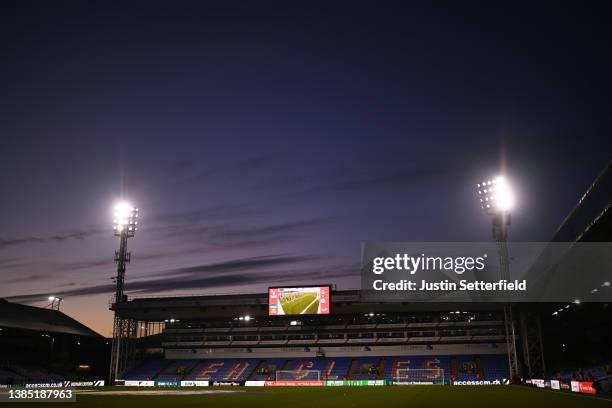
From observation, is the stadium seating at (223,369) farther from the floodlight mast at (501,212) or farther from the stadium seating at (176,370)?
the floodlight mast at (501,212)

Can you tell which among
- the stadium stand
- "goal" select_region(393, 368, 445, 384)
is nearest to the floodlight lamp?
"goal" select_region(393, 368, 445, 384)

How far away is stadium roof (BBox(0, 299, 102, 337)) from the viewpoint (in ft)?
215

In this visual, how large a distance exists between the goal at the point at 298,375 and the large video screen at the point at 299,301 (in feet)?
36.3

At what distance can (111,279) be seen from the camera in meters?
61.6

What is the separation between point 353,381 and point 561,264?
2493 cm

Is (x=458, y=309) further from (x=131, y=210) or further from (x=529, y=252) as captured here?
(x=131, y=210)

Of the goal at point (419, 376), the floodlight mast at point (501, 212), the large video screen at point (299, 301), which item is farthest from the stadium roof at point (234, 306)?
the floodlight mast at point (501, 212)

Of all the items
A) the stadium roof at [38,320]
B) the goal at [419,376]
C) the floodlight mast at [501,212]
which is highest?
the floodlight mast at [501,212]

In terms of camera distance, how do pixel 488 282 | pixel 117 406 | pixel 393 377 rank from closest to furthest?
pixel 117 406, pixel 488 282, pixel 393 377

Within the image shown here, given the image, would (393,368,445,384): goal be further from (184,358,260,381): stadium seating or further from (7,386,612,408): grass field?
(7,386,612,408): grass field

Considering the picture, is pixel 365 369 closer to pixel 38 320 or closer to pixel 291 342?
pixel 291 342

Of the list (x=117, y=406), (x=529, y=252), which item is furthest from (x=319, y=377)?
(x=117, y=406)

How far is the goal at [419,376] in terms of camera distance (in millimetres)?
58500

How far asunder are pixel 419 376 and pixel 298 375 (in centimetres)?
1371
